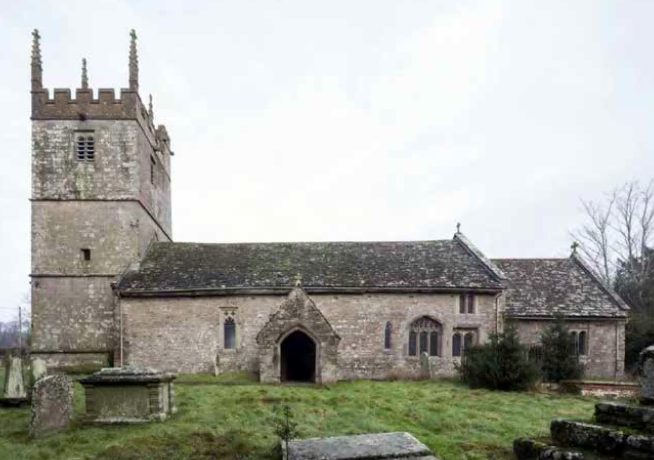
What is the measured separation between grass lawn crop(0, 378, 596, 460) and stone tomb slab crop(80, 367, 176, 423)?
1.35 ft

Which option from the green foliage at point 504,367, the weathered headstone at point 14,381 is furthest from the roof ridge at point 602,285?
the weathered headstone at point 14,381

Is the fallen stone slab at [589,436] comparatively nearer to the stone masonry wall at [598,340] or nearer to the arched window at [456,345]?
the arched window at [456,345]

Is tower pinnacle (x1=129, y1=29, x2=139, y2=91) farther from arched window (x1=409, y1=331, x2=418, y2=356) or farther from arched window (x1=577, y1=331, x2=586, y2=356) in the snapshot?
arched window (x1=577, y1=331, x2=586, y2=356)

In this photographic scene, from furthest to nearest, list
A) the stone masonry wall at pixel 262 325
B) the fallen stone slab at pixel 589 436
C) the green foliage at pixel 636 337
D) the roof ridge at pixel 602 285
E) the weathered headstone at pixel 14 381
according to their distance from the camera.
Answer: the green foliage at pixel 636 337, the roof ridge at pixel 602 285, the stone masonry wall at pixel 262 325, the weathered headstone at pixel 14 381, the fallen stone slab at pixel 589 436

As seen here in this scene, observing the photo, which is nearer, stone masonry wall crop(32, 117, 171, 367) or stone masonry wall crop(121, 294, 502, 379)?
stone masonry wall crop(121, 294, 502, 379)

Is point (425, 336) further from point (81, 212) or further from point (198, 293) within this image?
point (81, 212)

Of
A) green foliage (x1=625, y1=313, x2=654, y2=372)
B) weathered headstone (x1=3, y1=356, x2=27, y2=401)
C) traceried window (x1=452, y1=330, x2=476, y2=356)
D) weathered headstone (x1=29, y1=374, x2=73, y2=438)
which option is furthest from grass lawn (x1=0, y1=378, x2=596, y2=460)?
green foliage (x1=625, y1=313, x2=654, y2=372)

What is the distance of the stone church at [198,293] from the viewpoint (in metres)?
20.0

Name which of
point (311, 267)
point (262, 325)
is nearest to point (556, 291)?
point (311, 267)

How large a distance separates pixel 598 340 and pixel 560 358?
12.2 feet

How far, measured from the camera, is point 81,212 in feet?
68.9

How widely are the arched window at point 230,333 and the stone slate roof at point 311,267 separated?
1616mm

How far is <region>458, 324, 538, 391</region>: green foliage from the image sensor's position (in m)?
16.2

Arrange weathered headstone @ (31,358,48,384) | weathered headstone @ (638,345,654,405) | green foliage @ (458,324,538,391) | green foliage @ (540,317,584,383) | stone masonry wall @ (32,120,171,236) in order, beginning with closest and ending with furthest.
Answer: weathered headstone @ (638,345,654,405) < weathered headstone @ (31,358,48,384) < green foliage @ (458,324,538,391) < green foliage @ (540,317,584,383) < stone masonry wall @ (32,120,171,236)
